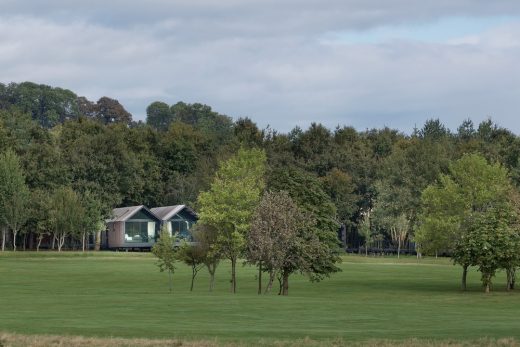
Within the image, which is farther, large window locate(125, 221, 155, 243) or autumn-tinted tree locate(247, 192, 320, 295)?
large window locate(125, 221, 155, 243)

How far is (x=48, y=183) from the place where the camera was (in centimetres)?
13962

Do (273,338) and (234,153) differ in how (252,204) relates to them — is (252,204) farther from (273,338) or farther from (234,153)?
(234,153)

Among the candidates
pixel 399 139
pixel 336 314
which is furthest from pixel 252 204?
pixel 399 139

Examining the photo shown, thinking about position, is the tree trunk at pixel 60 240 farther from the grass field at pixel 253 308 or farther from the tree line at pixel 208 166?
the grass field at pixel 253 308

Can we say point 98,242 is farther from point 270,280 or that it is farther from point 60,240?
point 270,280

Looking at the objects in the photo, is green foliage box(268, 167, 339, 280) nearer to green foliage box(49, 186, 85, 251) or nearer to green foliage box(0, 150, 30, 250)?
green foliage box(49, 186, 85, 251)

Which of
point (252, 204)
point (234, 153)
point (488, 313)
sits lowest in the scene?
point (488, 313)

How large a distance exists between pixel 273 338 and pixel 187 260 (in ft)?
117

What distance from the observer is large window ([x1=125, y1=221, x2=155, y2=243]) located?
14400 centimetres

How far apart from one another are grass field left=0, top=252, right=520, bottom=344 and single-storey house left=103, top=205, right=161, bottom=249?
55535 millimetres

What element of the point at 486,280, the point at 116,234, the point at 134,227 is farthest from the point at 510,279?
the point at 116,234

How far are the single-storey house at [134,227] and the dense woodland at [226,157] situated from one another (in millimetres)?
2508

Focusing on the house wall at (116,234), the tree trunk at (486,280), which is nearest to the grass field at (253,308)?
the tree trunk at (486,280)

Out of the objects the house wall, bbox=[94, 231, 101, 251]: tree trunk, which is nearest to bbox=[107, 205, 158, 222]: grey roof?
the house wall
